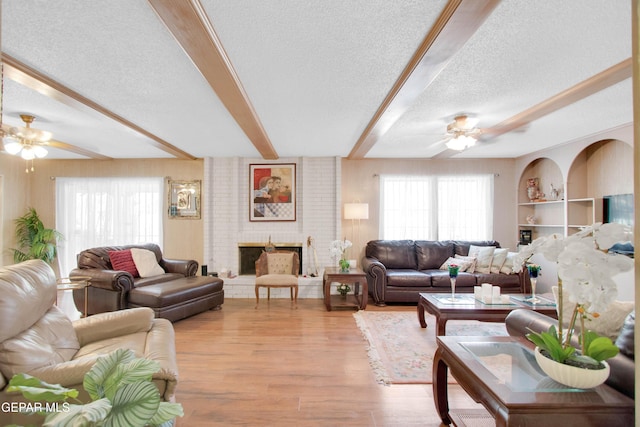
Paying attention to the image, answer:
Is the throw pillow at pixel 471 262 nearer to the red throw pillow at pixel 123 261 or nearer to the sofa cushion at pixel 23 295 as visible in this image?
the sofa cushion at pixel 23 295

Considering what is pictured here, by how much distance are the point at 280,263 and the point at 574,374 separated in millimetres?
4049

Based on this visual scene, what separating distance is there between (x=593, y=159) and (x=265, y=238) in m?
5.28

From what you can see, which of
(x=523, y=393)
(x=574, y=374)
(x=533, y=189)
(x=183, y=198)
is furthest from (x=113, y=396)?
(x=533, y=189)

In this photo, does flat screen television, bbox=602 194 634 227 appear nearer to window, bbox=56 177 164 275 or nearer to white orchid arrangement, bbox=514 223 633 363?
white orchid arrangement, bbox=514 223 633 363

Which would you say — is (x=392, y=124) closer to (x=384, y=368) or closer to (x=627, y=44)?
(x=627, y=44)

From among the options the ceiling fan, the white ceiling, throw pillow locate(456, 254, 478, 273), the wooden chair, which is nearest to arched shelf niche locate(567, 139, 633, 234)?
the white ceiling

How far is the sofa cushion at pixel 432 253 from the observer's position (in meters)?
4.95

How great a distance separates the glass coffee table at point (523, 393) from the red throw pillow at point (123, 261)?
4.24 m

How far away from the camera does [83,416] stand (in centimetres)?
52

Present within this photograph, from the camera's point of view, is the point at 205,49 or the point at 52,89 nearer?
the point at 205,49

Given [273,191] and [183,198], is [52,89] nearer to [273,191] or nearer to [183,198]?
[183,198]

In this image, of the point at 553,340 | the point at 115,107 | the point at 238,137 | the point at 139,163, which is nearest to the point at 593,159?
the point at 553,340

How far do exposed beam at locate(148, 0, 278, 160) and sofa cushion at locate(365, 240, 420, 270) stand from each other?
10.2 feet

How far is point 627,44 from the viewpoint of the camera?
1898mm
